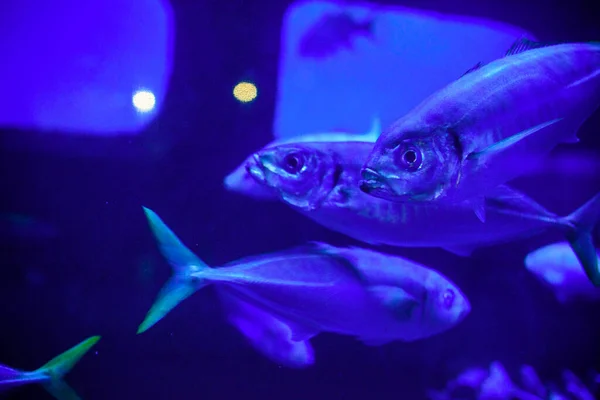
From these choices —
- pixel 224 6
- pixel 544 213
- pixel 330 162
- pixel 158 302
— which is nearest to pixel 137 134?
pixel 224 6

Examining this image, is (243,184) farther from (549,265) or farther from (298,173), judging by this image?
(549,265)

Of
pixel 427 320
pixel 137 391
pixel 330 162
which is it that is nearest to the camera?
pixel 330 162

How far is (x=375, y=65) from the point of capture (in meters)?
2.00

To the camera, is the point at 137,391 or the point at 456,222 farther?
the point at 137,391

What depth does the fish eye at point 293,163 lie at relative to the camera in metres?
1.21

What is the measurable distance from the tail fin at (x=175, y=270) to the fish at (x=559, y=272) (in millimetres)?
1529

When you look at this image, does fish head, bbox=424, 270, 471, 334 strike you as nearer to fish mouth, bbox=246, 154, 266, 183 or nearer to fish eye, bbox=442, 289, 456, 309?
fish eye, bbox=442, 289, 456, 309

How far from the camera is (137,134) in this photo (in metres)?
1.88

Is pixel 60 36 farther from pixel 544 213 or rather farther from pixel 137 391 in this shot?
pixel 544 213

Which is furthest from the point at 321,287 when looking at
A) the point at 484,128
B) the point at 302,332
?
the point at 484,128

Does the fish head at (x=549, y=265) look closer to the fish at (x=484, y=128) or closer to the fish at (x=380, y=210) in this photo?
the fish at (x=380, y=210)

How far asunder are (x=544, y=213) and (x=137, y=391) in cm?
169

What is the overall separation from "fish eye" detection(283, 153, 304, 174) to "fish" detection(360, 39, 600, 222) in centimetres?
38

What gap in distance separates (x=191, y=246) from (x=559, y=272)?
5.42ft
